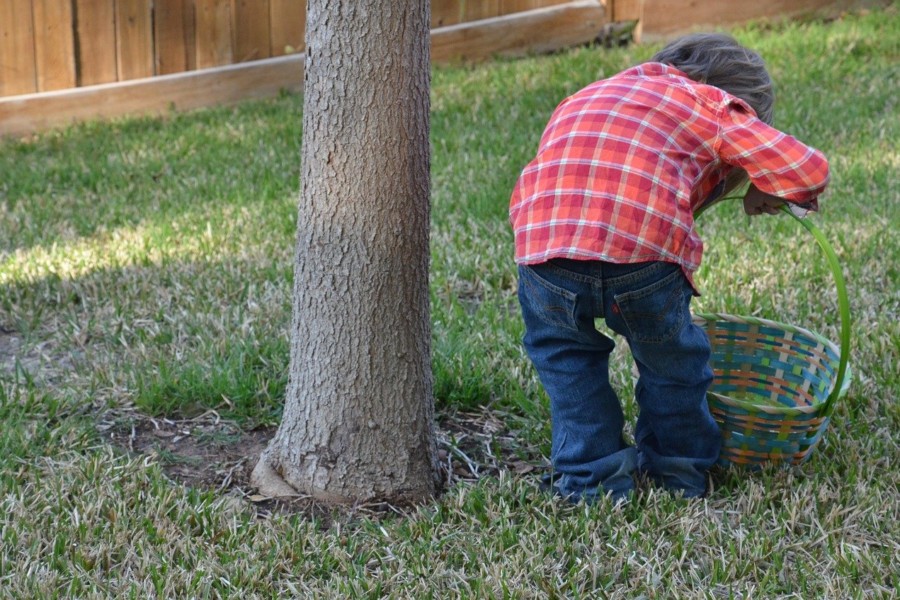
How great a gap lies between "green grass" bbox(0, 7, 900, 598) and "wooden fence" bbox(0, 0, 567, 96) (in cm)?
38

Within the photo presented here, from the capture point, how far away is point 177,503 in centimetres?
268

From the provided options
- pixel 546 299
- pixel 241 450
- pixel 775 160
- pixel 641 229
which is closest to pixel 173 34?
pixel 241 450

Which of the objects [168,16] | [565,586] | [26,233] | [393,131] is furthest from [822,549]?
[168,16]

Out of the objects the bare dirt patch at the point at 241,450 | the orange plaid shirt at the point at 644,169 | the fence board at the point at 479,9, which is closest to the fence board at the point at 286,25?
the fence board at the point at 479,9

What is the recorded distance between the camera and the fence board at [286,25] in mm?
6887

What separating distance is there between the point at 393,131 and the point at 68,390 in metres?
1.43

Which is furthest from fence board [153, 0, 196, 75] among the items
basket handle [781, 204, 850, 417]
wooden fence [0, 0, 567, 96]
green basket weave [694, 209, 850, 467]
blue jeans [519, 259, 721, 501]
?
basket handle [781, 204, 850, 417]

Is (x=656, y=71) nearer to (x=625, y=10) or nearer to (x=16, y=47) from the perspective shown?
(x=16, y=47)

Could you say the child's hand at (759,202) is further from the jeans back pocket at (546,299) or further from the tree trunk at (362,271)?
the tree trunk at (362,271)

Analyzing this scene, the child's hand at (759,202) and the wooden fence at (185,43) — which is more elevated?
the child's hand at (759,202)

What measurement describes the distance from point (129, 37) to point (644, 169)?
470 centimetres

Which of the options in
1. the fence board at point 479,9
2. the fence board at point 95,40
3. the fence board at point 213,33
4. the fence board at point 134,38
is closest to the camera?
the fence board at point 95,40

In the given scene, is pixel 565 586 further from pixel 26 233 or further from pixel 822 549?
pixel 26 233

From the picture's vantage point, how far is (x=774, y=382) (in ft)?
10.9
